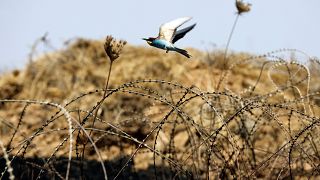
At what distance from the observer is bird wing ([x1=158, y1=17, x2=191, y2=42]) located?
60.9 inches

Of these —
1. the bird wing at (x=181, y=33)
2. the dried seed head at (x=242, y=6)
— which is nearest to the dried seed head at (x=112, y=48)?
the bird wing at (x=181, y=33)

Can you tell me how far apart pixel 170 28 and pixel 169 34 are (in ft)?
0.09

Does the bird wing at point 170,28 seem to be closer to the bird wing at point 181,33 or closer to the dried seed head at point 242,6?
the bird wing at point 181,33

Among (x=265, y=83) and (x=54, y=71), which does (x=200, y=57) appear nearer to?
(x=265, y=83)

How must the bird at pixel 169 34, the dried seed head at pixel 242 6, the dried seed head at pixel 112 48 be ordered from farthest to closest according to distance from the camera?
the dried seed head at pixel 242 6
the dried seed head at pixel 112 48
the bird at pixel 169 34

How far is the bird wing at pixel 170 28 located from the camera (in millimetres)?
1548

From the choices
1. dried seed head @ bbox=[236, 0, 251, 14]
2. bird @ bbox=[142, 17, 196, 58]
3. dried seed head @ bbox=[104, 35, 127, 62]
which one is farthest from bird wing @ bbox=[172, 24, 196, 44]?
dried seed head @ bbox=[236, 0, 251, 14]

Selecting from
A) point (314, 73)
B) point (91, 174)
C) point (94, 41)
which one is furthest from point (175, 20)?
point (94, 41)

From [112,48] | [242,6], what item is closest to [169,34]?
[112,48]

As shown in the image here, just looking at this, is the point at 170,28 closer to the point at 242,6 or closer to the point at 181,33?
the point at 181,33

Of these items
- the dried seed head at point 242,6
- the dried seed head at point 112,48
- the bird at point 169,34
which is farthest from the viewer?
the dried seed head at point 242,6

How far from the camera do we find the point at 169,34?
5.10ft

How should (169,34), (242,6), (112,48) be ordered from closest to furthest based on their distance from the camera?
(169,34)
(112,48)
(242,6)

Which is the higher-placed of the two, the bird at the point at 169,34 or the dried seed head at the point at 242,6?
the dried seed head at the point at 242,6
